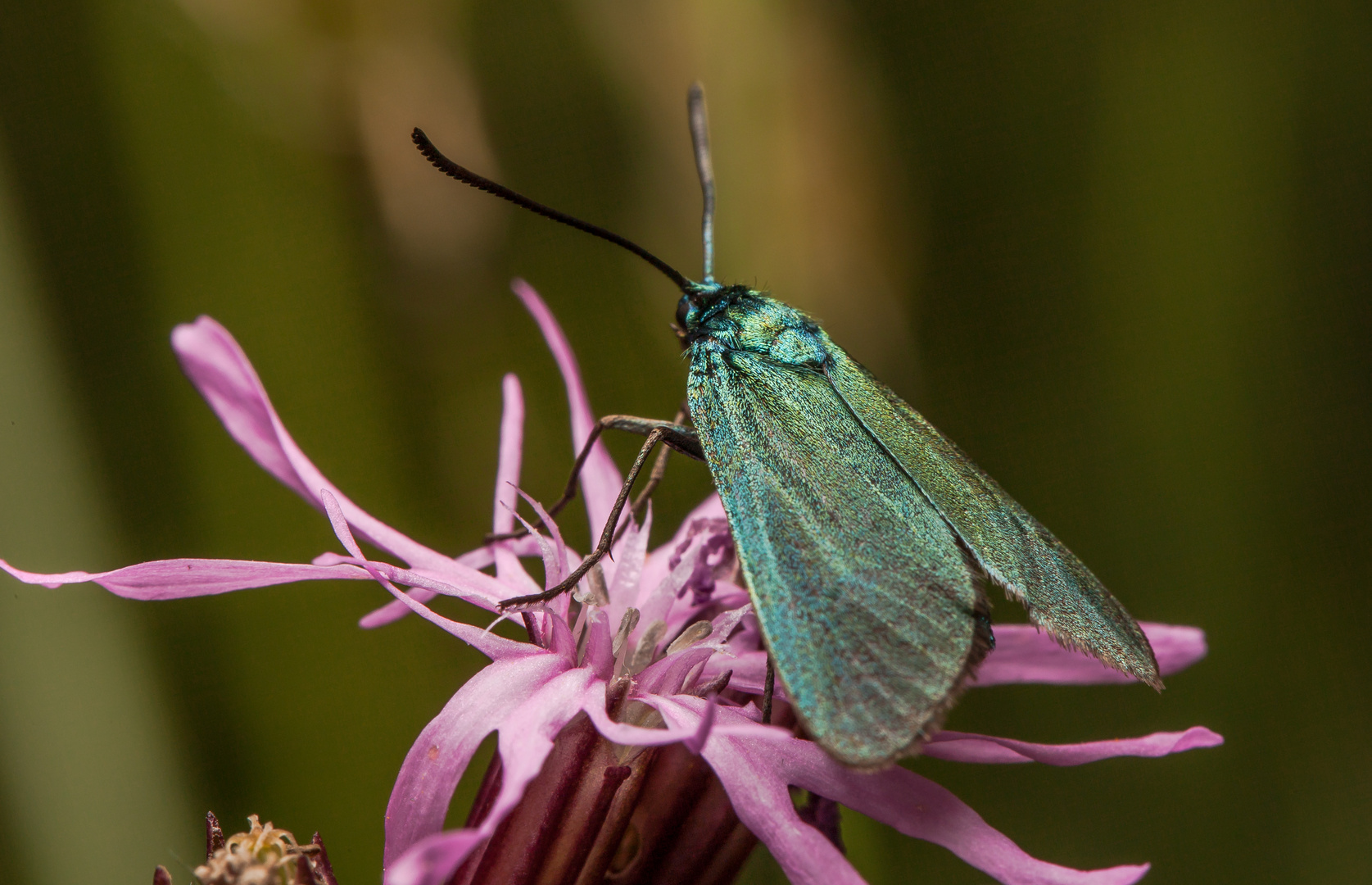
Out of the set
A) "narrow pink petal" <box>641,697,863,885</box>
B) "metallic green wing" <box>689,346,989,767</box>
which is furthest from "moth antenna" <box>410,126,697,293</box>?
"narrow pink petal" <box>641,697,863,885</box>

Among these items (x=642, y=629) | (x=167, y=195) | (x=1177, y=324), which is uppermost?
(x=167, y=195)

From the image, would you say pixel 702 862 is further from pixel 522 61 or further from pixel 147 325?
pixel 522 61

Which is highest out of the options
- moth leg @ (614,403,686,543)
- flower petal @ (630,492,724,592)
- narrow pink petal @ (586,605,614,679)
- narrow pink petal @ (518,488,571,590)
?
moth leg @ (614,403,686,543)

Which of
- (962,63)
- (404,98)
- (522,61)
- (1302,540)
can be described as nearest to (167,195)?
(404,98)

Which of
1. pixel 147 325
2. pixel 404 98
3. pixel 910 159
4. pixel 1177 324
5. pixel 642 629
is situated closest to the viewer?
pixel 642 629

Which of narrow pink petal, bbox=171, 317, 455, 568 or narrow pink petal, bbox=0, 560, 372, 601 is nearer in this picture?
narrow pink petal, bbox=0, 560, 372, 601

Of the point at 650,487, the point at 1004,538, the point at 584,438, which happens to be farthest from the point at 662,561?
the point at 1004,538

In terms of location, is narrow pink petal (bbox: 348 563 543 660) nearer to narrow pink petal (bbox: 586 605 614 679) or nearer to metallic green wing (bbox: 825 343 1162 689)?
narrow pink petal (bbox: 586 605 614 679)

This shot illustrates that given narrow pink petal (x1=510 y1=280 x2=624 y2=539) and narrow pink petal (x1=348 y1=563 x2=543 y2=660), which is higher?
narrow pink petal (x1=510 y1=280 x2=624 y2=539)
